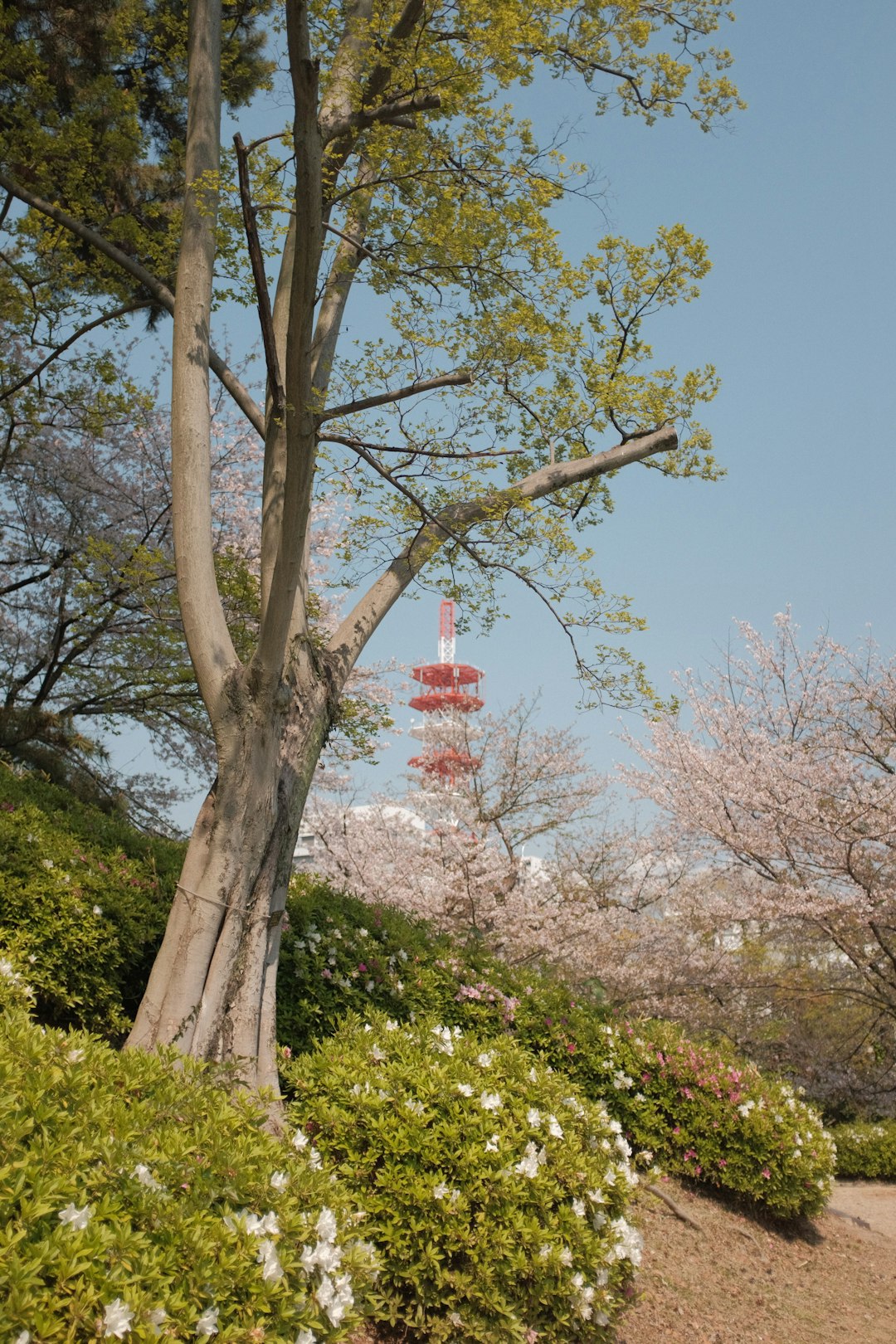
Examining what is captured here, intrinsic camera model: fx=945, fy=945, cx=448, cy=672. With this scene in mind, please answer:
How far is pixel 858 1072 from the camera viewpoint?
1234 centimetres

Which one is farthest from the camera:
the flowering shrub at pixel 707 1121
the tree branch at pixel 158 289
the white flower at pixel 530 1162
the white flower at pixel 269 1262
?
the flowering shrub at pixel 707 1121

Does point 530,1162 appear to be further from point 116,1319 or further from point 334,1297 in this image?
point 116,1319

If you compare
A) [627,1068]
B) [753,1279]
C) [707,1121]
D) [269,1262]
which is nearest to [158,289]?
[269,1262]

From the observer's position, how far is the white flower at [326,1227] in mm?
2562

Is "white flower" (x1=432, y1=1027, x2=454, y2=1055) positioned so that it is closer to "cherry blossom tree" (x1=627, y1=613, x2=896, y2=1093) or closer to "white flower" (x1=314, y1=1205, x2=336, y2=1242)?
"white flower" (x1=314, y1=1205, x2=336, y2=1242)

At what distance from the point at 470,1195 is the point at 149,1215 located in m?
1.61

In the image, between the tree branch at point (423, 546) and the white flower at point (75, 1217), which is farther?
the tree branch at point (423, 546)

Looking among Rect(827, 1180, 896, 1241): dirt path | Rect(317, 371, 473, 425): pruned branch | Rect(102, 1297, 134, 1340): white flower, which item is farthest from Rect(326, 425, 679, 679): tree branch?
Rect(827, 1180, 896, 1241): dirt path

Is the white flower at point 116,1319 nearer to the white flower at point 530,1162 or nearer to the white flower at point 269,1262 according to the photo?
the white flower at point 269,1262

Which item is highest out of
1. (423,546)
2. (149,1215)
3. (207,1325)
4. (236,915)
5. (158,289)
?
(158,289)

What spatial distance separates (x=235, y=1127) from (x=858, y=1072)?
11807 millimetres

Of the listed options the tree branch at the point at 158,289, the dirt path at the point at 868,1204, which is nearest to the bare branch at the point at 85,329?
the tree branch at the point at 158,289

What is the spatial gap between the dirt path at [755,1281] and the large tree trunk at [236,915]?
212 cm

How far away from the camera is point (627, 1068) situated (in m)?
6.53
